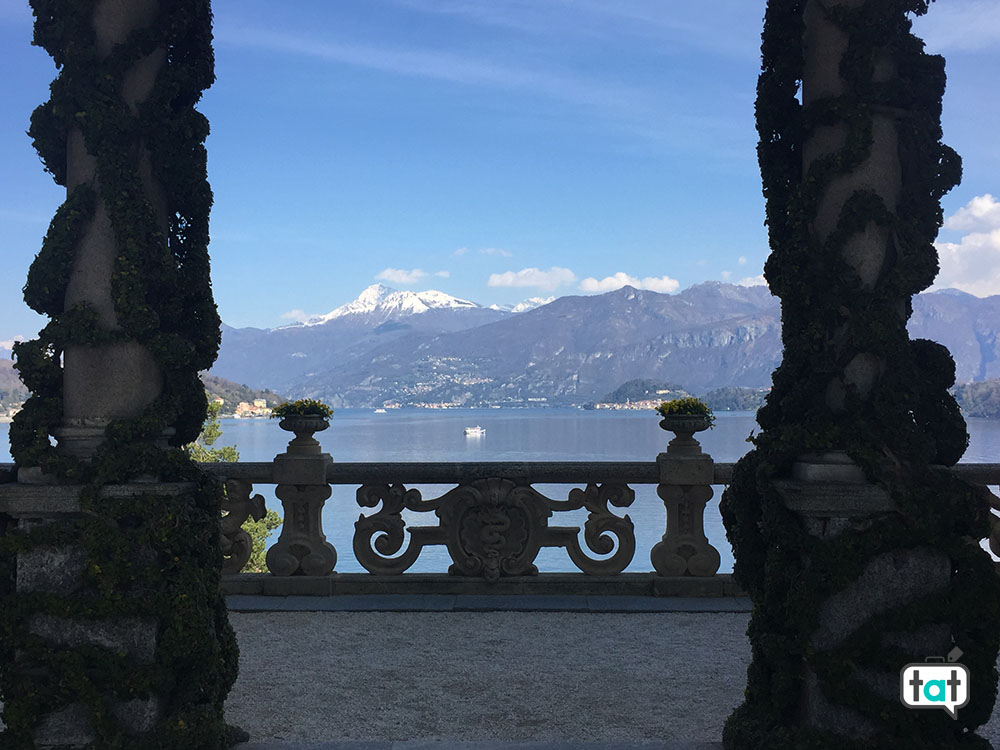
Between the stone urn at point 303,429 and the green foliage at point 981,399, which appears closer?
the stone urn at point 303,429

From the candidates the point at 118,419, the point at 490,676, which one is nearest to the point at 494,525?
the point at 490,676

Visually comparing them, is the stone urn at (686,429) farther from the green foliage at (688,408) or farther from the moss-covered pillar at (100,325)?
the moss-covered pillar at (100,325)

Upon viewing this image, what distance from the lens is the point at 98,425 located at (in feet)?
15.5

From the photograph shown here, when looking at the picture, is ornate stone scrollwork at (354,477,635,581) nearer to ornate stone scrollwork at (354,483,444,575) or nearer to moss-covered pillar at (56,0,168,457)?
ornate stone scrollwork at (354,483,444,575)

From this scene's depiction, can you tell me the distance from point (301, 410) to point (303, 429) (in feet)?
0.60

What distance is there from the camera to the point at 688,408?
9.10 metres

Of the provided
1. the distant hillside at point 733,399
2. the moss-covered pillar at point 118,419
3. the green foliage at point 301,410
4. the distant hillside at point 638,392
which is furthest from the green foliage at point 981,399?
the distant hillside at point 638,392

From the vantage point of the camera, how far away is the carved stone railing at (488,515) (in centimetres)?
880

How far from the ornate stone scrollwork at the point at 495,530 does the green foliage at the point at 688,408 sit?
2.88 ft

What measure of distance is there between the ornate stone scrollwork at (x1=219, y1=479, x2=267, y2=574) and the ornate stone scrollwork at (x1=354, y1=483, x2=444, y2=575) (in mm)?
972

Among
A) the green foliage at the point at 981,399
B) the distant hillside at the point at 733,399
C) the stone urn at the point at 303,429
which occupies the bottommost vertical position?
the stone urn at the point at 303,429

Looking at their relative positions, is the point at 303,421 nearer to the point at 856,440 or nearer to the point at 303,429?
the point at 303,429

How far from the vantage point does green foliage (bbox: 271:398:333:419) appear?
909 cm

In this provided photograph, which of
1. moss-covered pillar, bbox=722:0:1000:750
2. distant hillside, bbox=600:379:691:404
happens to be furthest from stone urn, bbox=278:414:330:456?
distant hillside, bbox=600:379:691:404
